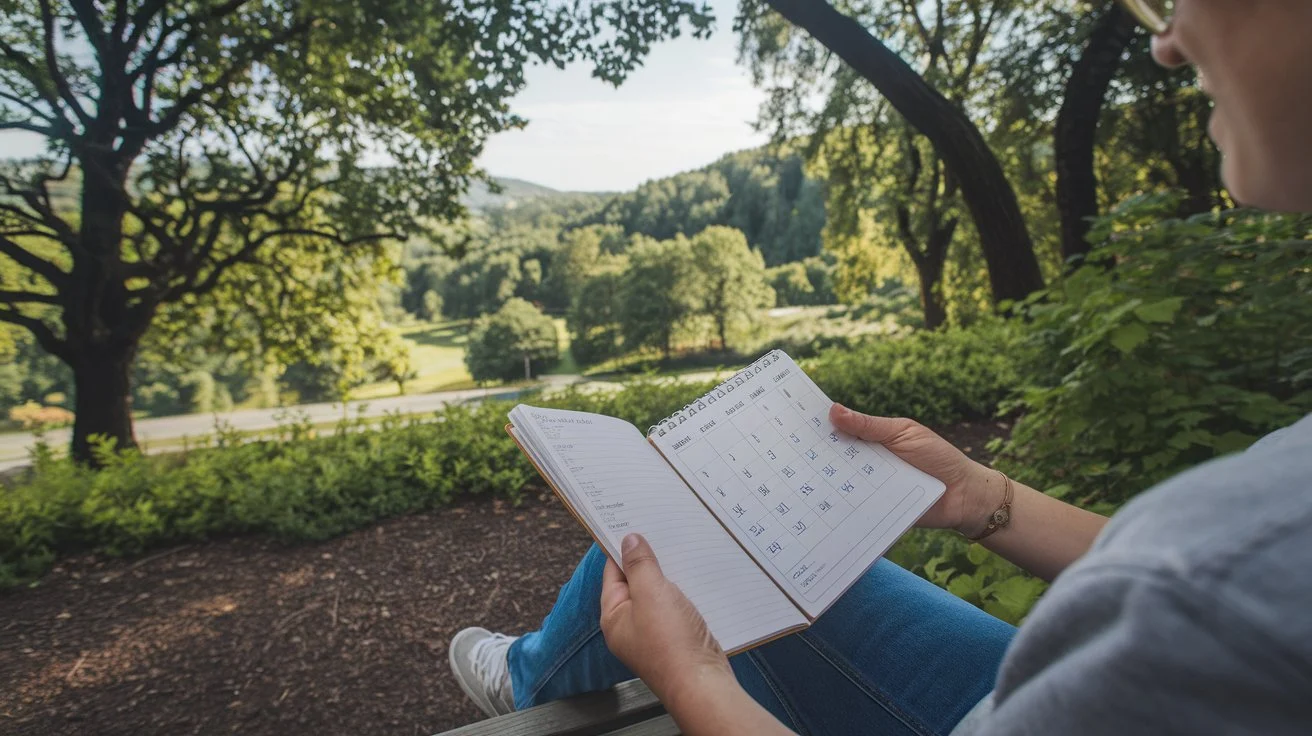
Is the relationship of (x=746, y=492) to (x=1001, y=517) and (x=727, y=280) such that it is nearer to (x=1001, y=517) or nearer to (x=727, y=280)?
(x=1001, y=517)

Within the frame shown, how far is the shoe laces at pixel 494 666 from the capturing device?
58.6 inches

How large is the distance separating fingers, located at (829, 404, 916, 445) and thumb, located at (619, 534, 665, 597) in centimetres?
47

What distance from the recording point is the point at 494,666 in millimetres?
1532

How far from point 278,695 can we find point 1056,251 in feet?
52.1

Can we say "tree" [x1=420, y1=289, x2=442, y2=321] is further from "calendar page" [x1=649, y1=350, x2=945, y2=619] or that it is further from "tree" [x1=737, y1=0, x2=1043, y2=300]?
"calendar page" [x1=649, y1=350, x2=945, y2=619]

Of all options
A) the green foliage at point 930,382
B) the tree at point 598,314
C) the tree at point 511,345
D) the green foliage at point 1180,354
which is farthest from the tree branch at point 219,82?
the tree at point 511,345

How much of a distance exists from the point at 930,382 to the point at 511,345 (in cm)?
2525

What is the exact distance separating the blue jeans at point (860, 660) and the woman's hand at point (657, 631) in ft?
0.79

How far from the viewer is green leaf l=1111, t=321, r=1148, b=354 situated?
2031 mm

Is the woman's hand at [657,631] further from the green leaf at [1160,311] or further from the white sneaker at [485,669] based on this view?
the green leaf at [1160,311]

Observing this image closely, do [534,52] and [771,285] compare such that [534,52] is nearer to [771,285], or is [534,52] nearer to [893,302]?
[893,302]

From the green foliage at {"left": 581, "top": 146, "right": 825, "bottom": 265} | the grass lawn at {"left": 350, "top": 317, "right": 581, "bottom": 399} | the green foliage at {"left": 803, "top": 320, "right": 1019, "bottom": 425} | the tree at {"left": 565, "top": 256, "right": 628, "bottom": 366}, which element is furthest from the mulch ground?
the tree at {"left": 565, "top": 256, "right": 628, "bottom": 366}

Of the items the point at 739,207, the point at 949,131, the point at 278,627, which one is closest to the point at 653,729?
the point at 278,627

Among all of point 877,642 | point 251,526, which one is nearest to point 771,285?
point 251,526
